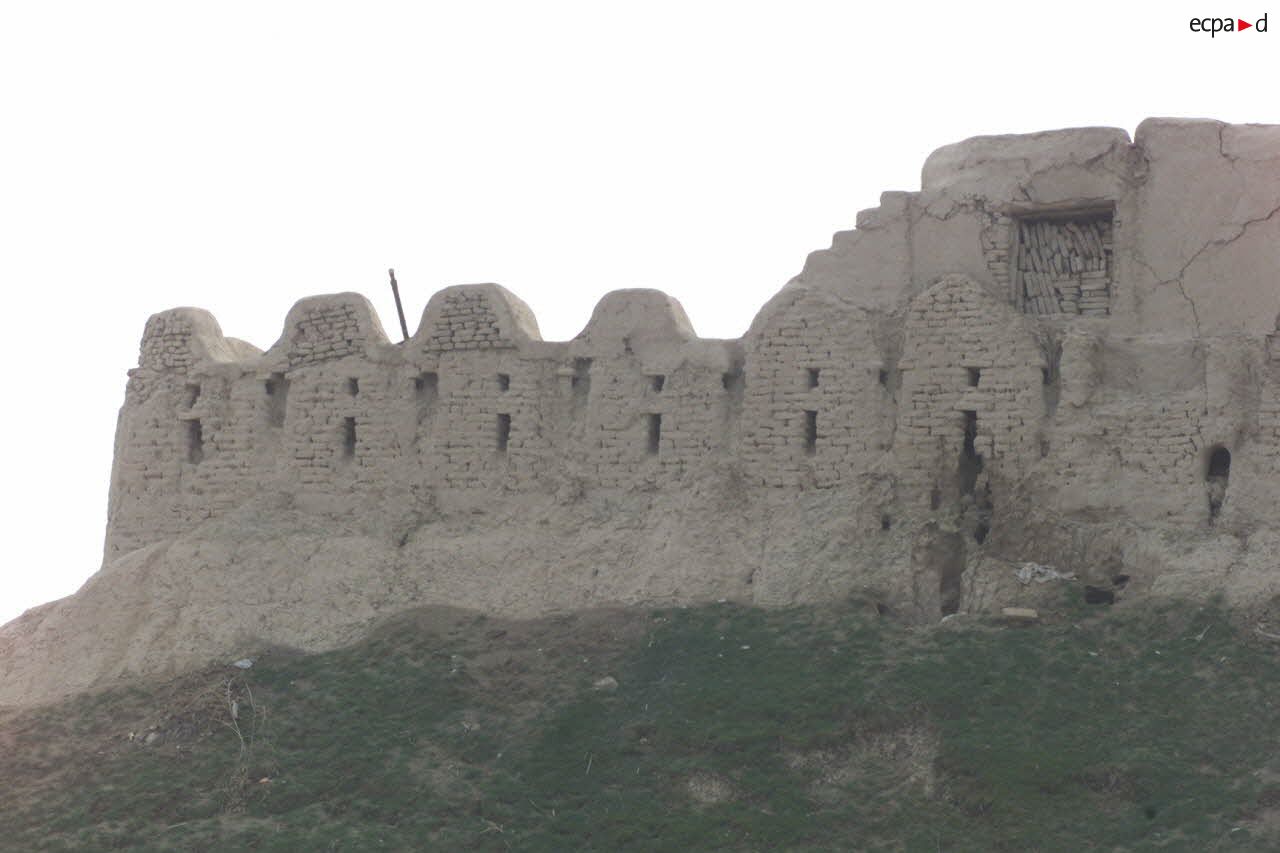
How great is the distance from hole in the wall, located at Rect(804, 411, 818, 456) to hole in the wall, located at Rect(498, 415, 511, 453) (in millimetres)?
3766

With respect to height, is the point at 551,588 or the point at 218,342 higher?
the point at 218,342

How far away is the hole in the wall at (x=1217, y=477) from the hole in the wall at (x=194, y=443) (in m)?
12.5

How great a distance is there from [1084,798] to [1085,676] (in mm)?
1989

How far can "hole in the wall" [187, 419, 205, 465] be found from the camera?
32875 millimetres

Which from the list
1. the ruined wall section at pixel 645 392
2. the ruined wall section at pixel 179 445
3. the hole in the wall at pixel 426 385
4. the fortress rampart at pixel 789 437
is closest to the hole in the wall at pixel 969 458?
the fortress rampart at pixel 789 437

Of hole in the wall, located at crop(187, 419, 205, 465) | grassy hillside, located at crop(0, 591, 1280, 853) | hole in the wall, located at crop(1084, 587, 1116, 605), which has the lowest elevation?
grassy hillside, located at crop(0, 591, 1280, 853)

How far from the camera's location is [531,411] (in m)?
31.5

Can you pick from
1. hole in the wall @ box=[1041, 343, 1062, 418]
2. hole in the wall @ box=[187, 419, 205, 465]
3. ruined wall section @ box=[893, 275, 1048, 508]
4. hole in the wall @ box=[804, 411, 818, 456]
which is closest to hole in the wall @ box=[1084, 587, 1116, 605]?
ruined wall section @ box=[893, 275, 1048, 508]

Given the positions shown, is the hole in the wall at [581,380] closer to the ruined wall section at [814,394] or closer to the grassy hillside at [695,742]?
the ruined wall section at [814,394]

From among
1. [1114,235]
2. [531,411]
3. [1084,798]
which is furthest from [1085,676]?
[531,411]

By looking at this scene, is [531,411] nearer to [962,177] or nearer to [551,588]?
[551,588]

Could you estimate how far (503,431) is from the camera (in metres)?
31.7

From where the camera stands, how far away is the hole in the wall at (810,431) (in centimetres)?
3014

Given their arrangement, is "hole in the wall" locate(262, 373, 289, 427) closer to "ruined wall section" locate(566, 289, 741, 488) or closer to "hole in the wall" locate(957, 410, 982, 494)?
"ruined wall section" locate(566, 289, 741, 488)
